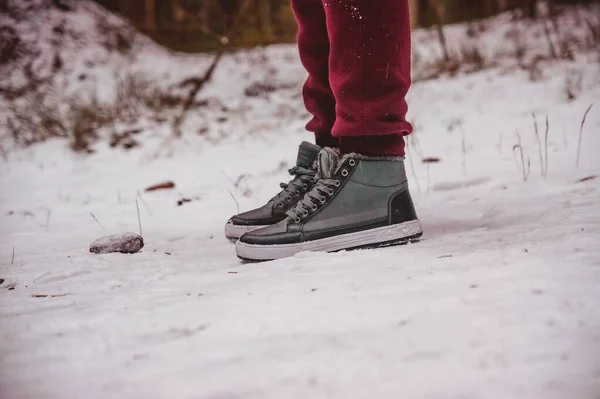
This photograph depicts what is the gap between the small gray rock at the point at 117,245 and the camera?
5.57ft

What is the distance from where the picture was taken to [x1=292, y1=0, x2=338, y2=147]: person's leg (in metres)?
1.69

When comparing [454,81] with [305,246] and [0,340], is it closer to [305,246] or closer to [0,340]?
[305,246]

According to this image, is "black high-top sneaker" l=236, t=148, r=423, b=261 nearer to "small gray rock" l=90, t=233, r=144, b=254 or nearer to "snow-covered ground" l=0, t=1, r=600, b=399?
"snow-covered ground" l=0, t=1, r=600, b=399

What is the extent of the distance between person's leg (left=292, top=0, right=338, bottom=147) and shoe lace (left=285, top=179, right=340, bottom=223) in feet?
0.92

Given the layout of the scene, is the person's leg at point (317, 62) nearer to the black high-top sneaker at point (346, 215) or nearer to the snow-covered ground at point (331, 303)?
the black high-top sneaker at point (346, 215)

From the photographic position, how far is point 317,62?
173cm

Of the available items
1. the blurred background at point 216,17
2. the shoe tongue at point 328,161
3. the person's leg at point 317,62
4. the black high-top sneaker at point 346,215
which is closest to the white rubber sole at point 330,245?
the black high-top sneaker at point 346,215

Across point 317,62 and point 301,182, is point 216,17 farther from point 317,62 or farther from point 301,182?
point 301,182

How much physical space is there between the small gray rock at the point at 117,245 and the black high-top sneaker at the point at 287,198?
0.32m

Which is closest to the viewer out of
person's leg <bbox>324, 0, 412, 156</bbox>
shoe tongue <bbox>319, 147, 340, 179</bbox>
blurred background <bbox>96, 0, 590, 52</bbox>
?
person's leg <bbox>324, 0, 412, 156</bbox>

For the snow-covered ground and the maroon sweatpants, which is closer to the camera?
the snow-covered ground

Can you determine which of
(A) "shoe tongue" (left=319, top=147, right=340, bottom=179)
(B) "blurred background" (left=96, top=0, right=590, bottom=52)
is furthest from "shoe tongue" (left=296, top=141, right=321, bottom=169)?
(B) "blurred background" (left=96, top=0, right=590, bottom=52)

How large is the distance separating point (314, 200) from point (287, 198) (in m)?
0.26

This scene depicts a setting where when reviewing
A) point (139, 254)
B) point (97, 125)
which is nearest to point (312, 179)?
point (139, 254)
